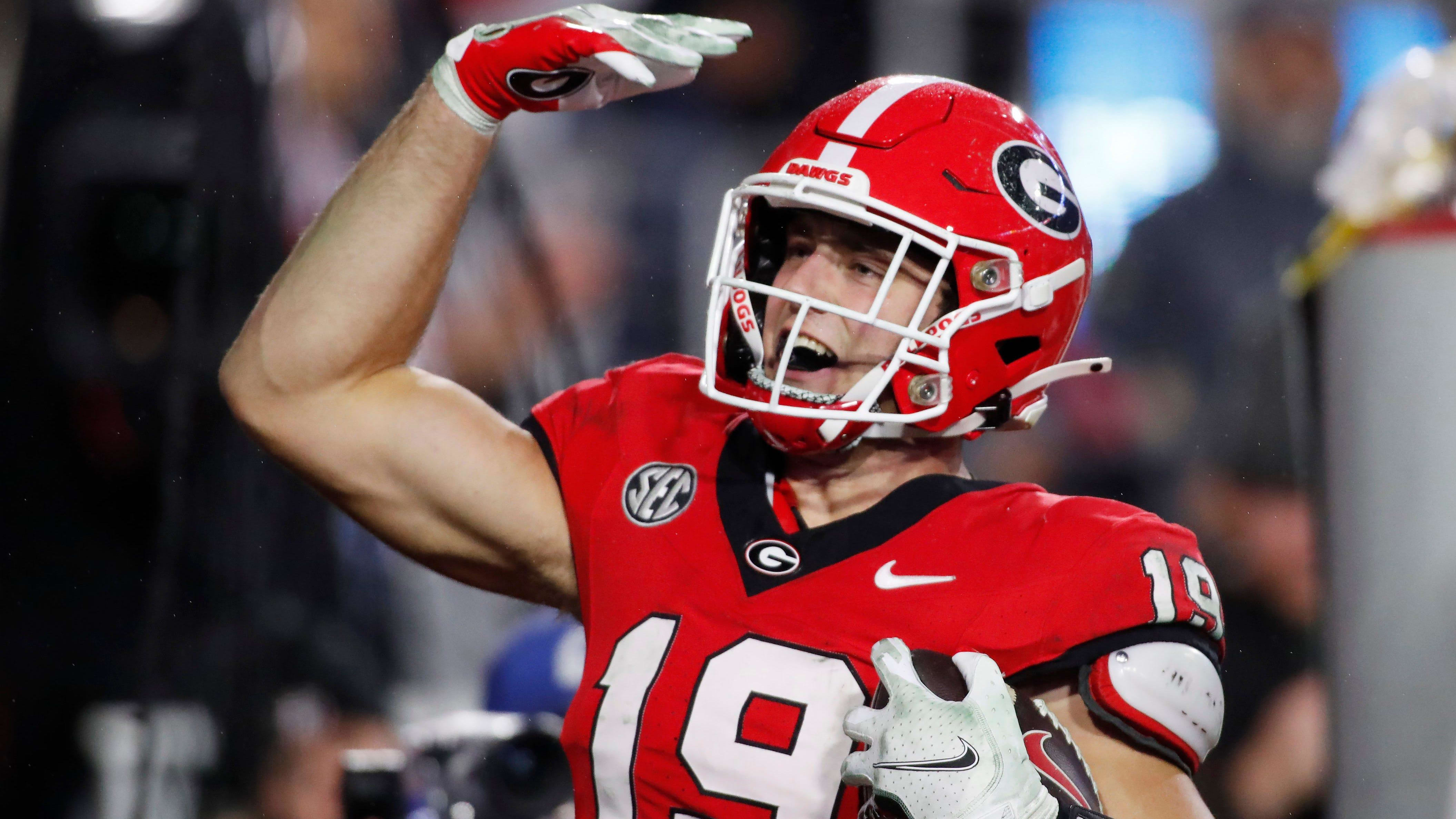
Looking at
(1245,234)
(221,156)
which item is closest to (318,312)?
(221,156)

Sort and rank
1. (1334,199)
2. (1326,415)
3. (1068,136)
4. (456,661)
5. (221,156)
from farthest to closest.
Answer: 1. (1068,136)
2. (456,661)
3. (221,156)
4. (1334,199)
5. (1326,415)

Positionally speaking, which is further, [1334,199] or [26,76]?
[26,76]

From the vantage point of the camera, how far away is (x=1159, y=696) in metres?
1.27

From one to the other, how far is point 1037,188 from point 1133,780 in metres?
0.67

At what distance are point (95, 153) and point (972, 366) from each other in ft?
7.70

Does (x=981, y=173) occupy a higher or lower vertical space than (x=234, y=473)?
higher

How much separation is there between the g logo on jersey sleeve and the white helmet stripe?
0.40 m

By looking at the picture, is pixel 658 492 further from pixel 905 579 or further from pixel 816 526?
pixel 905 579

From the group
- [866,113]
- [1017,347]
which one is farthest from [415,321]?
[1017,347]

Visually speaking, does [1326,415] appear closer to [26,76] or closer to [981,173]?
[981,173]

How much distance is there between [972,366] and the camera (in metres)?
1.52

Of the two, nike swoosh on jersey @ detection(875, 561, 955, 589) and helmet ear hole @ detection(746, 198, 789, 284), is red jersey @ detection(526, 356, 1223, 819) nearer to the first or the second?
nike swoosh on jersey @ detection(875, 561, 955, 589)

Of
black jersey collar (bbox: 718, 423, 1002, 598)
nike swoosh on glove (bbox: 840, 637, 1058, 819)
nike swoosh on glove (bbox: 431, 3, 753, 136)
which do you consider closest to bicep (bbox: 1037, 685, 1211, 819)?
nike swoosh on glove (bbox: 840, 637, 1058, 819)

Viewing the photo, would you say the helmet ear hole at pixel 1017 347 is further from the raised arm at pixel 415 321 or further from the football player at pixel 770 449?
the raised arm at pixel 415 321
